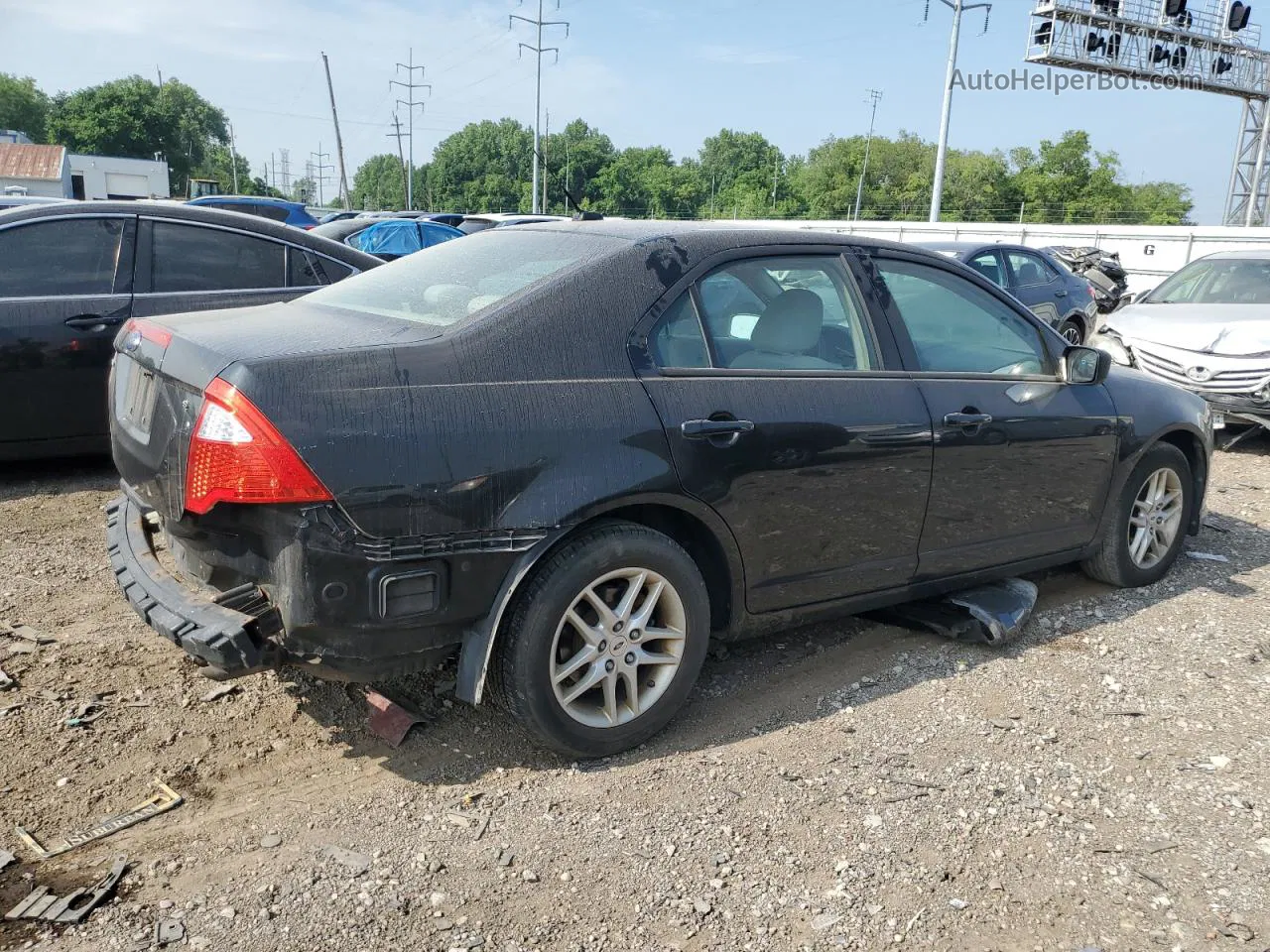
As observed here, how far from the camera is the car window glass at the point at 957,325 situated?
160 inches

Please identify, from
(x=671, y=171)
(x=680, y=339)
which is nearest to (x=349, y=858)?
(x=680, y=339)

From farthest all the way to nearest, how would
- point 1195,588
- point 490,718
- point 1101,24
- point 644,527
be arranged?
point 1101,24 → point 1195,588 → point 490,718 → point 644,527

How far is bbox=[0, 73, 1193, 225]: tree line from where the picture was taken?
209 feet

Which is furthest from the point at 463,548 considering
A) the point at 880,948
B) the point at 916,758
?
the point at 916,758

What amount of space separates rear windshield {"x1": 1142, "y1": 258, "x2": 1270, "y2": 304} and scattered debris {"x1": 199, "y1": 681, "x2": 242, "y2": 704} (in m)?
9.33

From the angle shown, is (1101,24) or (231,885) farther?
(1101,24)

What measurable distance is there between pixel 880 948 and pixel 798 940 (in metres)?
0.20

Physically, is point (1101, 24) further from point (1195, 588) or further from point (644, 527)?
point (644, 527)

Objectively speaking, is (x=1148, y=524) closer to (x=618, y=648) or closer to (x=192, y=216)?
(x=618, y=648)

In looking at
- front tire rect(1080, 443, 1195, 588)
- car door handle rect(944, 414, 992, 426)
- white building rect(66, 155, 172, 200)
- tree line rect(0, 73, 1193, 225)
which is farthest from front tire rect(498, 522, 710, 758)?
white building rect(66, 155, 172, 200)

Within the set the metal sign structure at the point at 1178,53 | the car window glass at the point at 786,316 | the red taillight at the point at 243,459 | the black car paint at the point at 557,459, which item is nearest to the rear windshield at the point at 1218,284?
the black car paint at the point at 557,459

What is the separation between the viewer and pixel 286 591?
2.73m

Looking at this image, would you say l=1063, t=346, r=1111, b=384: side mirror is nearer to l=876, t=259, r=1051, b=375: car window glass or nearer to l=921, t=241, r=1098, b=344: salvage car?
l=876, t=259, r=1051, b=375: car window glass

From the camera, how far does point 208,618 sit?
2807 mm
